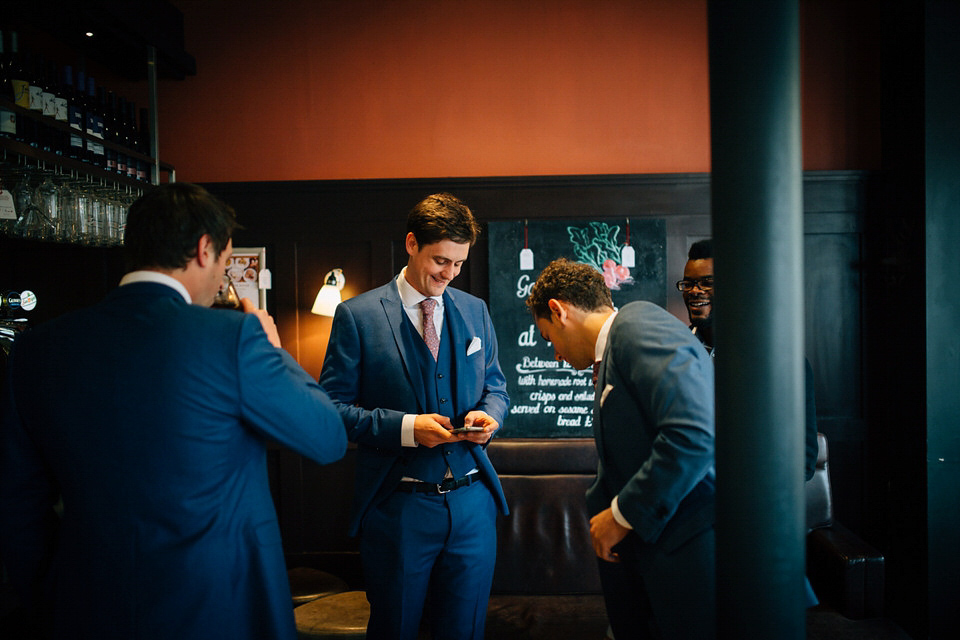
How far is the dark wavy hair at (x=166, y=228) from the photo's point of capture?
A: 4.12 feet

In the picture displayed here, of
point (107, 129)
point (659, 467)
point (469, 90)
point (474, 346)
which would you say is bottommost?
point (659, 467)

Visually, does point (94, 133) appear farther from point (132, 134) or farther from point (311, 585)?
point (311, 585)

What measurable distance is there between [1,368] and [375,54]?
257 centimetres

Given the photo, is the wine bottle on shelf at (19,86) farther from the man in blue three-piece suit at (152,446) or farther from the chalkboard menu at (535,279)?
the chalkboard menu at (535,279)

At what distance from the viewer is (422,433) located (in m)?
1.97

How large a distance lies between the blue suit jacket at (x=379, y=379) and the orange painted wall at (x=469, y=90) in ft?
6.00

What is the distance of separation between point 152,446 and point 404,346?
1028mm

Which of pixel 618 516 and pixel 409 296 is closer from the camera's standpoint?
pixel 618 516

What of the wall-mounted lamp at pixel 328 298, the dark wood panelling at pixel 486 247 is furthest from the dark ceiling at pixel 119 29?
the wall-mounted lamp at pixel 328 298

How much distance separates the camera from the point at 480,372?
88.6 inches

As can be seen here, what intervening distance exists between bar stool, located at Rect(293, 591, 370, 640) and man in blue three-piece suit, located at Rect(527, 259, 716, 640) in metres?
1.40

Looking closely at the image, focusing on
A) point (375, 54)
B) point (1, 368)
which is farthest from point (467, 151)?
point (1, 368)

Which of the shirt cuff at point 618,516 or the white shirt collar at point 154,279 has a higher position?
the white shirt collar at point 154,279

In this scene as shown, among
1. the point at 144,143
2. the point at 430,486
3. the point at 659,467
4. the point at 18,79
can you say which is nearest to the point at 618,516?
Result: the point at 659,467
